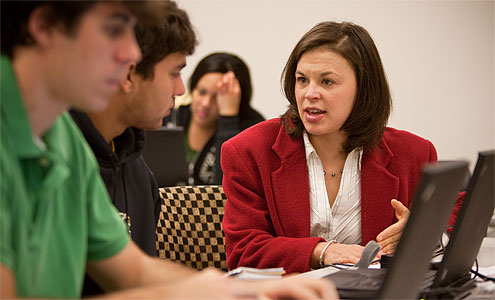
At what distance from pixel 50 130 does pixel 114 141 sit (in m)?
0.67

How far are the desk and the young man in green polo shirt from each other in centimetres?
53

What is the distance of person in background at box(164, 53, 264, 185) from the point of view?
140 inches

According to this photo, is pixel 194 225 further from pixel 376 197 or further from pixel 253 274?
pixel 253 274

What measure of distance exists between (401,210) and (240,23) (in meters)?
3.26

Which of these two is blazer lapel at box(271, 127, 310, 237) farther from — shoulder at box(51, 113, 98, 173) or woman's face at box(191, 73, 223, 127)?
woman's face at box(191, 73, 223, 127)

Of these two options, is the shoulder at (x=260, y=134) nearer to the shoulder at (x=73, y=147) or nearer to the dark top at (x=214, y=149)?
the shoulder at (x=73, y=147)

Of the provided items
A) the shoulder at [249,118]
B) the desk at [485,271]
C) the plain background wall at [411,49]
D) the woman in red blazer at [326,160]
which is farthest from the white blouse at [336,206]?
the plain background wall at [411,49]

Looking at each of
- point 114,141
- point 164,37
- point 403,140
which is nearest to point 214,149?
point 403,140

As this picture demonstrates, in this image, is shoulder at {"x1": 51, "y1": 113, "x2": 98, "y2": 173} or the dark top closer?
shoulder at {"x1": 51, "y1": 113, "x2": 98, "y2": 173}

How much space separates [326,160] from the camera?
81.9 inches

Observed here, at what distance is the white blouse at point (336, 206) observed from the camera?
200 cm

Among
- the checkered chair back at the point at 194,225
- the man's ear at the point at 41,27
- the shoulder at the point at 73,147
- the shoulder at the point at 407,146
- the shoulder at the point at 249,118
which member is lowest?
the checkered chair back at the point at 194,225

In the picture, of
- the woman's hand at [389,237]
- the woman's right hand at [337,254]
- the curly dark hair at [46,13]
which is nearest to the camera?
the curly dark hair at [46,13]

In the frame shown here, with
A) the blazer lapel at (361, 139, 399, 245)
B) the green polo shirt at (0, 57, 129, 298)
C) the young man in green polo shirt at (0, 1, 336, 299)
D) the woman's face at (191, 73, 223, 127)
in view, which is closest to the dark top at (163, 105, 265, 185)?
the woman's face at (191, 73, 223, 127)
